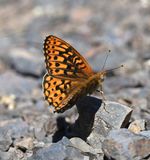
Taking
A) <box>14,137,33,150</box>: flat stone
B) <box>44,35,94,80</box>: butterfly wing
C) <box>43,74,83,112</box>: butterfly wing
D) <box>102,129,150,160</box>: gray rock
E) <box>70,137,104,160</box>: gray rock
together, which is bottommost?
<box>14,137,33,150</box>: flat stone

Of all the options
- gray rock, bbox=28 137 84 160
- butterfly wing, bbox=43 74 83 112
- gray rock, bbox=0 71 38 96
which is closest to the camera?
gray rock, bbox=28 137 84 160

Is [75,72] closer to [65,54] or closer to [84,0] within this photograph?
[65,54]

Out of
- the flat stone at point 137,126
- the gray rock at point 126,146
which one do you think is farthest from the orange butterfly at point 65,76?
the gray rock at point 126,146

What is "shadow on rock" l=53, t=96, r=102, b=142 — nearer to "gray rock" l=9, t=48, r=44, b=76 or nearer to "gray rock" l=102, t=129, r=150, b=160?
"gray rock" l=102, t=129, r=150, b=160

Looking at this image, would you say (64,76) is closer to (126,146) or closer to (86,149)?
(86,149)

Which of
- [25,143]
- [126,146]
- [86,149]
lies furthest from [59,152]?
[25,143]

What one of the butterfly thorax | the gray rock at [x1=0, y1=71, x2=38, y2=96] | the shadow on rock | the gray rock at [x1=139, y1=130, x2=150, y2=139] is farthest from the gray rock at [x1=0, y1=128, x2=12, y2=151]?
the gray rock at [x1=0, y1=71, x2=38, y2=96]

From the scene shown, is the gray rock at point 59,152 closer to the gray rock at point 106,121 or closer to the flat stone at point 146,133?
the gray rock at point 106,121

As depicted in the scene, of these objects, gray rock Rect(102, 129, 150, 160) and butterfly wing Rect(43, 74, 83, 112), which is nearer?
gray rock Rect(102, 129, 150, 160)
